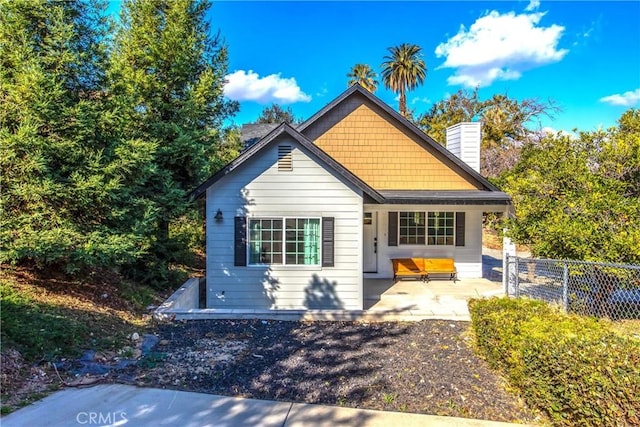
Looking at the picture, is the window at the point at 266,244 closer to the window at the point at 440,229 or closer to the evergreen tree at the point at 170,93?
the evergreen tree at the point at 170,93

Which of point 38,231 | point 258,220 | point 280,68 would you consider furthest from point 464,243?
point 280,68

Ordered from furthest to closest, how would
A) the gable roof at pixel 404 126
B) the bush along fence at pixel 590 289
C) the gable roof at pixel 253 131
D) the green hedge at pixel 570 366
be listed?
the gable roof at pixel 253 131 → the gable roof at pixel 404 126 → the bush along fence at pixel 590 289 → the green hedge at pixel 570 366

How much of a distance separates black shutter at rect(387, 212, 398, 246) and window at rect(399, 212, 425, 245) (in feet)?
0.58

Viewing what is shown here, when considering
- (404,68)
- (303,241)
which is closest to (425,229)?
(303,241)

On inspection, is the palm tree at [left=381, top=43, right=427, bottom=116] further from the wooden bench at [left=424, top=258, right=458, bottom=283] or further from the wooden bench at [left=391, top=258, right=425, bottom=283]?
the wooden bench at [left=391, top=258, right=425, bottom=283]

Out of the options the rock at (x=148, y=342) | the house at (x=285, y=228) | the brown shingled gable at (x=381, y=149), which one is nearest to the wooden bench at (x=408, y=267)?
the brown shingled gable at (x=381, y=149)

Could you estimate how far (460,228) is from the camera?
11.1 metres

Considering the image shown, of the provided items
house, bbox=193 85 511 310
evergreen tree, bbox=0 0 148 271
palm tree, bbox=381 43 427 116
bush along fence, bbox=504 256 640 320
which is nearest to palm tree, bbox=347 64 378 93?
palm tree, bbox=381 43 427 116

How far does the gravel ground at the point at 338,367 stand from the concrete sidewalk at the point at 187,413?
0.20 metres

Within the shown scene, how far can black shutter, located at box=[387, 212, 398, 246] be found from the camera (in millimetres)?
11117

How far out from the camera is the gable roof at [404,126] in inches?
426

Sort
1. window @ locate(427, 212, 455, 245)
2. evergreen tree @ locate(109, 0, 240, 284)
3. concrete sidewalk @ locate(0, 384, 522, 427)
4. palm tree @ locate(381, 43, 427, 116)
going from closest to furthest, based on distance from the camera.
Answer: concrete sidewalk @ locate(0, 384, 522, 427) < evergreen tree @ locate(109, 0, 240, 284) < window @ locate(427, 212, 455, 245) < palm tree @ locate(381, 43, 427, 116)

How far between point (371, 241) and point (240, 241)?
471cm

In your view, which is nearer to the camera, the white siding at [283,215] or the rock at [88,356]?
the rock at [88,356]
